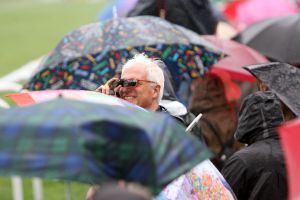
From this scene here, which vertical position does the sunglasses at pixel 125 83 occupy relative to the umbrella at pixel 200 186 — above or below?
Result: above

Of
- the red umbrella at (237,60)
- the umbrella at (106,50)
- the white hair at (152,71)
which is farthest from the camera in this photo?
the red umbrella at (237,60)

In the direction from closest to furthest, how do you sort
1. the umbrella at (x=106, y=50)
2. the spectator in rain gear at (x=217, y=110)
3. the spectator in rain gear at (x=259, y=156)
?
the spectator in rain gear at (x=259, y=156) → the umbrella at (x=106, y=50) → the spectator in rain gear at (x=217, y=110)

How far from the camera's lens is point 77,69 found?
24.0ft

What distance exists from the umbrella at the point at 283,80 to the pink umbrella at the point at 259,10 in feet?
23.7

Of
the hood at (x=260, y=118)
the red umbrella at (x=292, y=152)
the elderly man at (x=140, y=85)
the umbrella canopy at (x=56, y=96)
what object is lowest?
the hood at (x=260, y=118)

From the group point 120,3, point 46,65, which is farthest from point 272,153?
point 120,3

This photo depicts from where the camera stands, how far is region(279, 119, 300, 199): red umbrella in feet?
12.3

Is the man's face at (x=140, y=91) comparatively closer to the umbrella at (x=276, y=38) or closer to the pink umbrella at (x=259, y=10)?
the umbrella at (x=276, y=38)

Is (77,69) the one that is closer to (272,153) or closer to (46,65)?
(46,65)

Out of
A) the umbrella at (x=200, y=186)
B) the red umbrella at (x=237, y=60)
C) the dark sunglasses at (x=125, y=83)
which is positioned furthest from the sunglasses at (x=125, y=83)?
the red umbrella at (x=237, y=60)

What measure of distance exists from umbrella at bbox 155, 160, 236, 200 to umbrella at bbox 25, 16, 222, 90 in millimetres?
2183

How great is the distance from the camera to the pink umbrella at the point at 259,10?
1338 cm

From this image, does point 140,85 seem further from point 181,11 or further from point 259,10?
point 259,10

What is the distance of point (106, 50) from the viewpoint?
7297 mm
